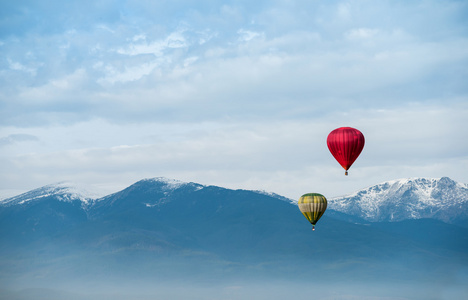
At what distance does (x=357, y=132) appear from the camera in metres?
184

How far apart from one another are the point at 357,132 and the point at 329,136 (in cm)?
689

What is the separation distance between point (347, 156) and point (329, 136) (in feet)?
24.3

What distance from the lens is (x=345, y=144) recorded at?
181250 millimetres

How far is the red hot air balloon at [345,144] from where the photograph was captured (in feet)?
594

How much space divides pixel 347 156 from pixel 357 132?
23.6 feet

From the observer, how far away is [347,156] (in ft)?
593

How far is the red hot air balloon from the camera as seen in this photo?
181 m

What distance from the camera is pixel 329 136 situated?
18475 centimetres
